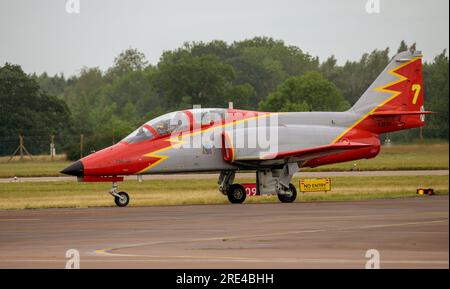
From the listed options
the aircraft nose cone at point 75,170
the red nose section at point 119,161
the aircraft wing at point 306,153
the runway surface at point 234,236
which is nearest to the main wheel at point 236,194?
the aircraft wing at point 306,153

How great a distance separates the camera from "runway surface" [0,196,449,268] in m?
14.1

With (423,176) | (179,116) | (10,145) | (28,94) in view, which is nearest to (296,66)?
(28,94)

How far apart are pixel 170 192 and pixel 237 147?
6.28m

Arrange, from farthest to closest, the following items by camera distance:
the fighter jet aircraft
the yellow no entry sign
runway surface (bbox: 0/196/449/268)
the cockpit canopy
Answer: the yellow no entry sign, the cockpit canopy, the fighter jet aircraft, runway surface (bbox: 0/196/449/268)

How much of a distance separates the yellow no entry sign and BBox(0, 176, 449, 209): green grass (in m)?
0.18

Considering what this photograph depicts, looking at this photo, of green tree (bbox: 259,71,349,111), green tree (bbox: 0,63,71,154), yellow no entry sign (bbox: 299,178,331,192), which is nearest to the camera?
yellow no entry sign (bbox: 299,178,331,192)

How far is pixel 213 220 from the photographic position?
2069cm

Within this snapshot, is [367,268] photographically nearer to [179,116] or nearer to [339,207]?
[339,207]

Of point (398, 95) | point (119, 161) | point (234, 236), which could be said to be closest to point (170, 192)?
point (119, 161)

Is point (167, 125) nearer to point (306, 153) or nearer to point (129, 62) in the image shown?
point (306, 153)

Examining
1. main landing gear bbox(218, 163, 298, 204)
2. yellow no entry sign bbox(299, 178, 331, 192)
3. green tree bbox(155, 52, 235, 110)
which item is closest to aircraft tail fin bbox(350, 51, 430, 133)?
yellow no entry sign bbox(299, 178, 331, 192)

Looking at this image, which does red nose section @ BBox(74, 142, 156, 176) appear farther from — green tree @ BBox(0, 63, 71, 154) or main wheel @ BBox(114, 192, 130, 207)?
green tree @ BBox(0, 63, 71, 154)
